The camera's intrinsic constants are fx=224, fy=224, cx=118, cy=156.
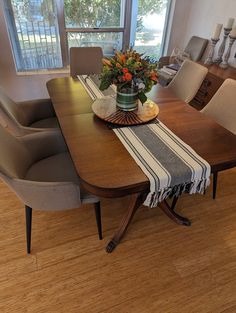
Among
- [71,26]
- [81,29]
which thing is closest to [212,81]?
[81,29]

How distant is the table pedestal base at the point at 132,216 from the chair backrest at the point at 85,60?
1.74m

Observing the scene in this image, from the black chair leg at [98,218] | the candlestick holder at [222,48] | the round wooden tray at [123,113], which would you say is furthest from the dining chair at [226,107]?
the candlestick holder at [222,48]

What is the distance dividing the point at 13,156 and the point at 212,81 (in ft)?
7.60

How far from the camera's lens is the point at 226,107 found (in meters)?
1.74

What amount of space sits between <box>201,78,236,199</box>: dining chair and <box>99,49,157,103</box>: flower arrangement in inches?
26.6

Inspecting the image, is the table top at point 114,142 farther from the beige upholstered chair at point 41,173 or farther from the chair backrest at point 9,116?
the chair backrest at point 9,116

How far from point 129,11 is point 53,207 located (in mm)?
2992

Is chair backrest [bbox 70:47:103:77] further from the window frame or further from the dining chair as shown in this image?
the dining chair

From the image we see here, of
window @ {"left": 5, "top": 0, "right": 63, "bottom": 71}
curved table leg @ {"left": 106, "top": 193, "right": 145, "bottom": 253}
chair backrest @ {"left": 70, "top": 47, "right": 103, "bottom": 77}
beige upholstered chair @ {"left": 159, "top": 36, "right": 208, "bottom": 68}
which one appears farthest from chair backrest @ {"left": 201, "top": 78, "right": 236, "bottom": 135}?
window @ {"left": 5, "top": 0, "right": 63, "bottom": 71}

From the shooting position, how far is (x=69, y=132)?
1.35 meters

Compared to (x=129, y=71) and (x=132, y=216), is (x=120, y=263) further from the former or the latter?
(x=129, y=71)

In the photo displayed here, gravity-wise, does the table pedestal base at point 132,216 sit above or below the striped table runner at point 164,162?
below

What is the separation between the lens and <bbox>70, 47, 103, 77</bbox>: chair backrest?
2511 millimetres

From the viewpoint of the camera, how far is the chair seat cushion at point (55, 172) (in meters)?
1.37
